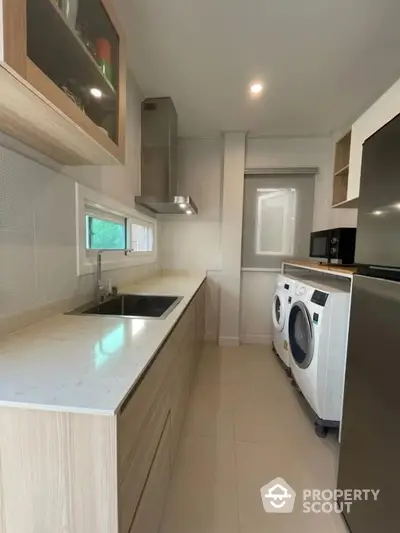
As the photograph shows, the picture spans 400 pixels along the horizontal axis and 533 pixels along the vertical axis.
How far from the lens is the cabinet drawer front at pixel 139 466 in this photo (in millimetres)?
646

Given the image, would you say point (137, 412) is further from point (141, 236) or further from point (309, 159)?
point (309, 159)

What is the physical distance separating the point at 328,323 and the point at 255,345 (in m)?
1.85

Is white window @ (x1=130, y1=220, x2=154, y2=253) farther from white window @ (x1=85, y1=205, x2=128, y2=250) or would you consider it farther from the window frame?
white window @ (x1=85, y1=205, x2=128, y2=250)

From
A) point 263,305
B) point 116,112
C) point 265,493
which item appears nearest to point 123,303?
point 116,112

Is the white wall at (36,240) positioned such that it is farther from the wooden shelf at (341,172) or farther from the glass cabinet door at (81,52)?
the wooden shelf at (341,172)

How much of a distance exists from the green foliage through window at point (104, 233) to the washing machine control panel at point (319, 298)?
5.03 feet

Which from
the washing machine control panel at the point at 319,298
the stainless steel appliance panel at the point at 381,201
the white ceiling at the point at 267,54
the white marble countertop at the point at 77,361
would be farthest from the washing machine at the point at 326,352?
the white ceiling at the point at 267,54

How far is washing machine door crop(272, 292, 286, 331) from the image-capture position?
2617mm

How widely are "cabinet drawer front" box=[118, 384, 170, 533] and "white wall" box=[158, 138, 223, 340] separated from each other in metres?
2.39

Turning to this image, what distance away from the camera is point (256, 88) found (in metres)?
2.26

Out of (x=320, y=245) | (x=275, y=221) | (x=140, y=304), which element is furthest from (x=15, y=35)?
(x=275, y=221)

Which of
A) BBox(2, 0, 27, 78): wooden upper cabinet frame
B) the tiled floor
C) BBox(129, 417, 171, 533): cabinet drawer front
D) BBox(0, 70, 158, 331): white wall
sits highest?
BBox(2, 0, 27, 78): wooden upper cabinet frame

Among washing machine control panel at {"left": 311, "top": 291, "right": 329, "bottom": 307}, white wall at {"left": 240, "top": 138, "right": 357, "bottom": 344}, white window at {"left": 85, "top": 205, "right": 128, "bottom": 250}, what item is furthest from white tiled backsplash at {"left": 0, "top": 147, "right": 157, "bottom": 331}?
white wall at {"left": 240, "top": 138, "right": 357, "bottom": 344}

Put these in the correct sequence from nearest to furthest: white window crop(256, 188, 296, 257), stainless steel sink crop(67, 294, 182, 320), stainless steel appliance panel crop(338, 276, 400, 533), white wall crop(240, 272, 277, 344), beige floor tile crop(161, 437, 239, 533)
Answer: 1. stainless steel appliance panel crop(338, 276, 400, 533)
2. beige floor tile crop(161, 437, 239, 533)
3. stainless steel sink crop(67, 294, 182, 320)
4. white window crop(256, 188, 296, 257)
5. white wall crop(240, 272, 277, 344)
